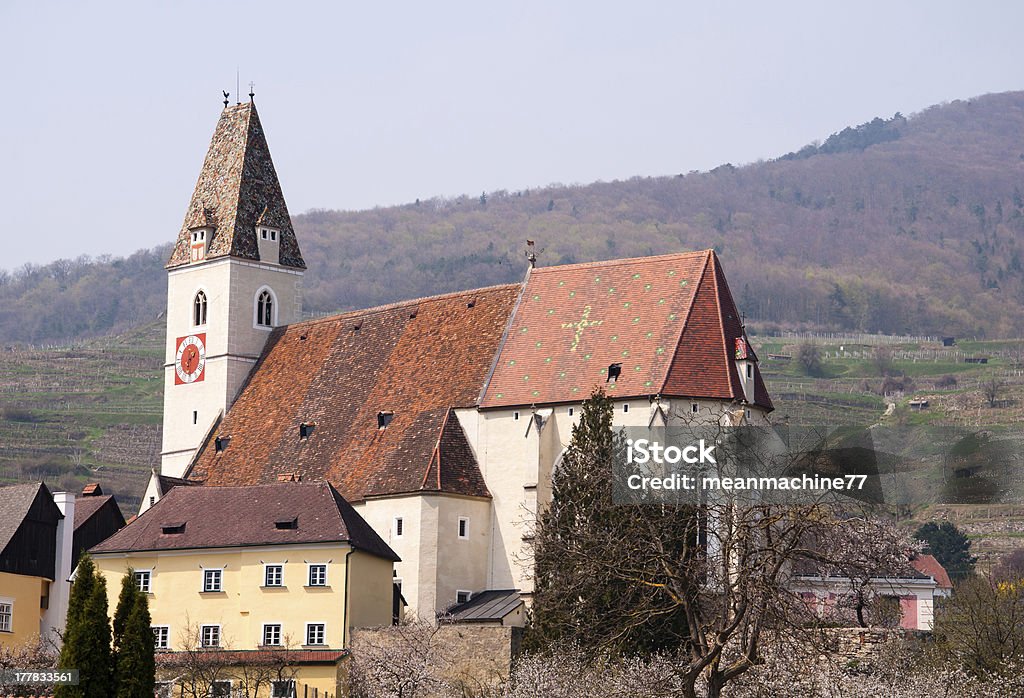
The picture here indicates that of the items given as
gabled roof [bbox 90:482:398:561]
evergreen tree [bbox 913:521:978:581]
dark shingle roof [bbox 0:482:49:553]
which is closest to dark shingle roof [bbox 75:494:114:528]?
dark shingle roof [bbox 0:482:49:553]

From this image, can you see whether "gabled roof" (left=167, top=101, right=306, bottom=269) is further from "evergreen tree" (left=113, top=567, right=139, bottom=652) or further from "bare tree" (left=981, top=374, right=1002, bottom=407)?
"bare tree" (left=981, top=374, right=1002, bottom=407)

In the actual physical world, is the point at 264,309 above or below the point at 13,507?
above

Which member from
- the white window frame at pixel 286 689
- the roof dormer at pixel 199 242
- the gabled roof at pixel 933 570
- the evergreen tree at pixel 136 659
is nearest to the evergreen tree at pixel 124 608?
the evergreen tree at pixel 136 659

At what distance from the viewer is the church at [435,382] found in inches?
2392

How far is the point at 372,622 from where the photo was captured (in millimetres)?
56531

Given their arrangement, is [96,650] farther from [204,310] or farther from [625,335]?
[204,310]

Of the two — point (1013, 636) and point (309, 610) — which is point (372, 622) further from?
point (1013, 636)

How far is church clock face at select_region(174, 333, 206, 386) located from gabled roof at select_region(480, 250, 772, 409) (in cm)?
1646

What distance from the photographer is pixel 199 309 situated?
7688cm

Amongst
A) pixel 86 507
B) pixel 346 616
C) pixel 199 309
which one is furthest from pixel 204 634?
pixel 199 309

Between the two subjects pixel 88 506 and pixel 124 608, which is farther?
pixel 88 506

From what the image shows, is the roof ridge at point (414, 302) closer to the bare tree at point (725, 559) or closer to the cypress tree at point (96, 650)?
the bare tree at point (725, 559)

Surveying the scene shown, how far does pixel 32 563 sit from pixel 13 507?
2.32 metres

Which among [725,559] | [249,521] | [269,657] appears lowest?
[269,657]
